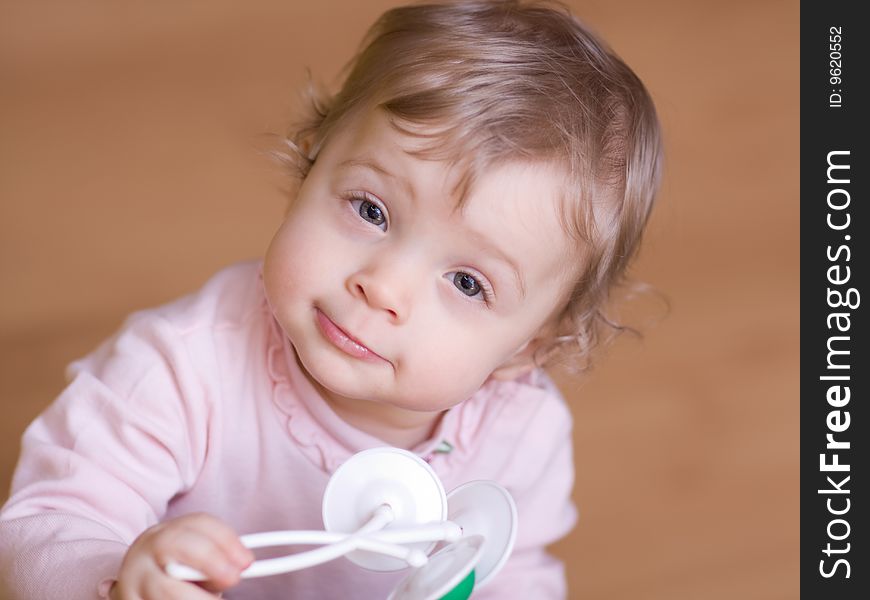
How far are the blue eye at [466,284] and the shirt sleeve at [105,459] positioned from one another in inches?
9.4

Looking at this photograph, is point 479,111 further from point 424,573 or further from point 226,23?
point 226,23

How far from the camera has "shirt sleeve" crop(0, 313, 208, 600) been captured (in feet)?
2.98

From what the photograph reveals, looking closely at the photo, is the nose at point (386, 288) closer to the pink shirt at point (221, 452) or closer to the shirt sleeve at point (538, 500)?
the pink shirt at point (221, 452)

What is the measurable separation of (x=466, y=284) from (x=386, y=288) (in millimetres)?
73

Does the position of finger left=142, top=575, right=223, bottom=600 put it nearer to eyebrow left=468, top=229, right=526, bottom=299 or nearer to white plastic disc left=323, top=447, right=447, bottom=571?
white plastic disc left=323, top=447, right=447, bottom=571

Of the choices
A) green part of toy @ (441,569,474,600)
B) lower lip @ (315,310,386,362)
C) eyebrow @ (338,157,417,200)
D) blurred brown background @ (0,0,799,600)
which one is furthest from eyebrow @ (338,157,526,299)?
blurred brown background @ (0,0,799,600)

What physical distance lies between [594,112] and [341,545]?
0.38 m

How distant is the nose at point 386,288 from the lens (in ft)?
2.86

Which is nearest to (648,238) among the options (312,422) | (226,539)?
(312,422)

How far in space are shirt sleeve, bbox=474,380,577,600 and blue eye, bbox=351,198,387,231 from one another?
1.02 feet

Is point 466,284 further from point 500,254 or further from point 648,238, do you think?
point 648,238

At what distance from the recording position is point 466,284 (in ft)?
3.01

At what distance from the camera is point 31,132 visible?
177 centimetres

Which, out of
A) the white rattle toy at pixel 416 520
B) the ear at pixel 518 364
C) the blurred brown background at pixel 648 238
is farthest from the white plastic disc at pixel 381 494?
the blurred brown background at pixel 648 238
